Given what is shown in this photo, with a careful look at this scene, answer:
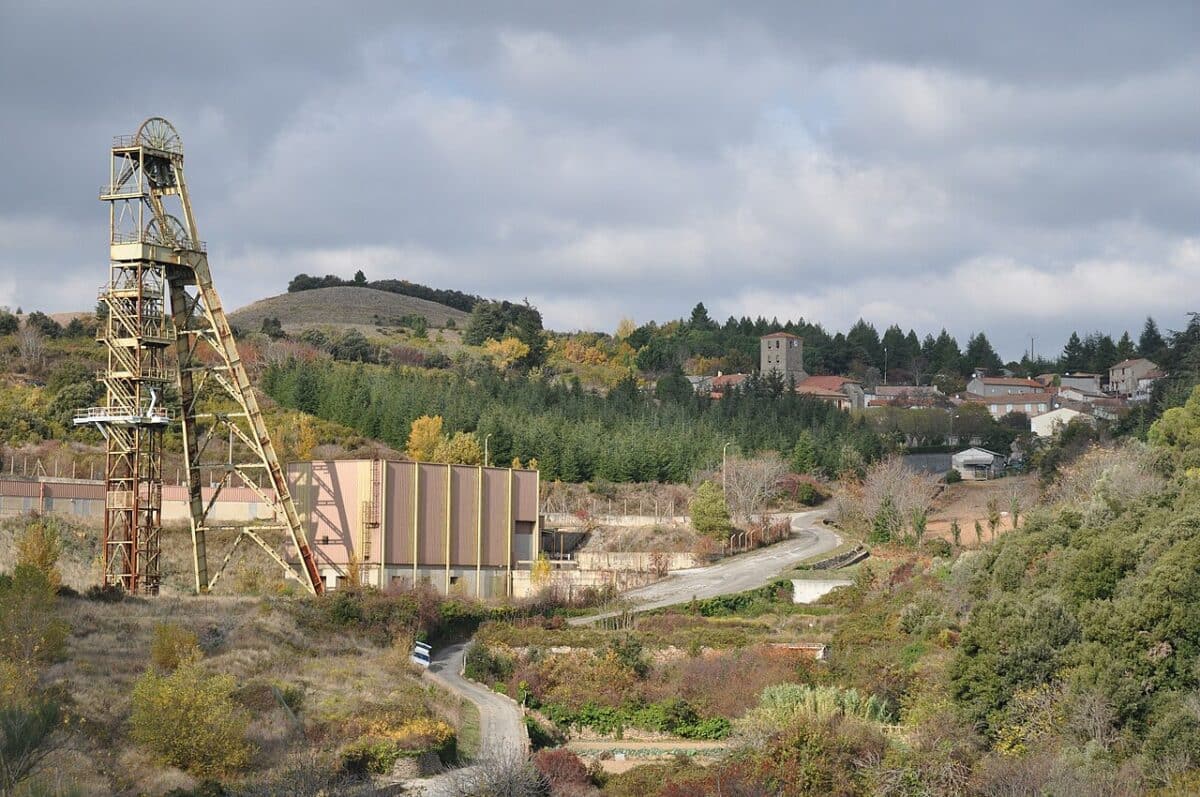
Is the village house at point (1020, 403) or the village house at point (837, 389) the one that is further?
the village house at point (837, 389)

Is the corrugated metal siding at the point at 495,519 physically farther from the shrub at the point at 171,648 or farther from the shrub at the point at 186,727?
the shrub at the point at 186,727

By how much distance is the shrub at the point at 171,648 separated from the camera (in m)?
29.3

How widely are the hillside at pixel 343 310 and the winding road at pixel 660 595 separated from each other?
74.7 m

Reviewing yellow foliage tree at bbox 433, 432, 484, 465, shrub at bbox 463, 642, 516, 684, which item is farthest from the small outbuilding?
shrub at bbox 463, 642, 516, 684

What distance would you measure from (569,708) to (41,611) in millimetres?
13568

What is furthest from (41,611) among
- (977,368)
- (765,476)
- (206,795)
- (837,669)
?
(977,368)

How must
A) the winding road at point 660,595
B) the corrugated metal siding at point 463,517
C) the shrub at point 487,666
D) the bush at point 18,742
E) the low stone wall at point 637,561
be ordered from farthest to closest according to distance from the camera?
the low stone wall at point 637,561 → the corrugated metal siding at point 463,517 → the shrub at point 487,666 → the winding road at point 660,595 → the bush at point 18,742

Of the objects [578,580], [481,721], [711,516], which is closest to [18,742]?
[481,721]

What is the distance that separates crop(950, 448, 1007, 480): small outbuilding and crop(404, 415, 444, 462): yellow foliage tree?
37.9 metres

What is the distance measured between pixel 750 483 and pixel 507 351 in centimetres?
4754

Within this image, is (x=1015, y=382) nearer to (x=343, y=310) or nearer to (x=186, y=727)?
(x=343, y=310)

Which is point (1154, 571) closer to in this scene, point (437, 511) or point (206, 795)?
point (206, 795)

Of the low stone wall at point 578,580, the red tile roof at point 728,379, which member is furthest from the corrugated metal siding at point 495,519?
the red tile roof at point 728,379

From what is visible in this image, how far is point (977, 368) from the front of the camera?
15312 cm
